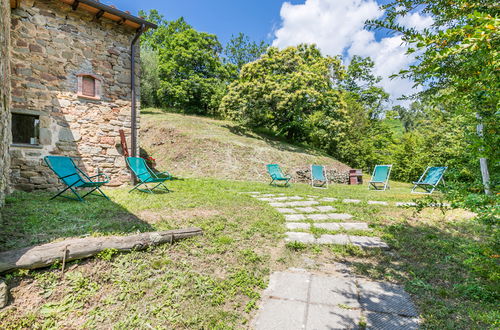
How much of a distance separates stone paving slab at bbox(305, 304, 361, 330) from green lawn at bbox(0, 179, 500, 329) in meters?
0.47

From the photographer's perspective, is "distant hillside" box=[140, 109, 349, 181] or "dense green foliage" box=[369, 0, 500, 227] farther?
"distant hillside" box=[140, 109, 349, 181]

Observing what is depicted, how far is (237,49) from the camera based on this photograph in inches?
1312

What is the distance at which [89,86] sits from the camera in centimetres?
653

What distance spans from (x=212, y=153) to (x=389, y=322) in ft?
33.4

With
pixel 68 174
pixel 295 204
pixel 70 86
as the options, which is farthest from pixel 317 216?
pixel 70 86

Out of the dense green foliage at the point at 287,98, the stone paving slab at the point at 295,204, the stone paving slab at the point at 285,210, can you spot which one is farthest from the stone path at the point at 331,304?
the dense green foliage at the point at 287,98

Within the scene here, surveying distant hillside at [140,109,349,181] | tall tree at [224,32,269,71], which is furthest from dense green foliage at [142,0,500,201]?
tall tree at [224,32,269,71]

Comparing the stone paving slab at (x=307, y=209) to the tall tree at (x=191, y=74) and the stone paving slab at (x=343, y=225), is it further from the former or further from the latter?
the tall tree at (x=191, y=74)

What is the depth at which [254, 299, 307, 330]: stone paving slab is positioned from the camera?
1.89 meters

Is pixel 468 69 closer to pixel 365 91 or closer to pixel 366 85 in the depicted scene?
pixel 365 91

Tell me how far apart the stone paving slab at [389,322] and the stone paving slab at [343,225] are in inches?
77.3

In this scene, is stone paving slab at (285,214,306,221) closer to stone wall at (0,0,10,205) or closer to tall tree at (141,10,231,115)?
stone wall at (0,0,10,205)

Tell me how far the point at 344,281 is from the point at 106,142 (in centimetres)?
673

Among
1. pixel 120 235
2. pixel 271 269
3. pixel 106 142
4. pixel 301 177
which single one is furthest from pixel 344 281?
pixel 301 177
